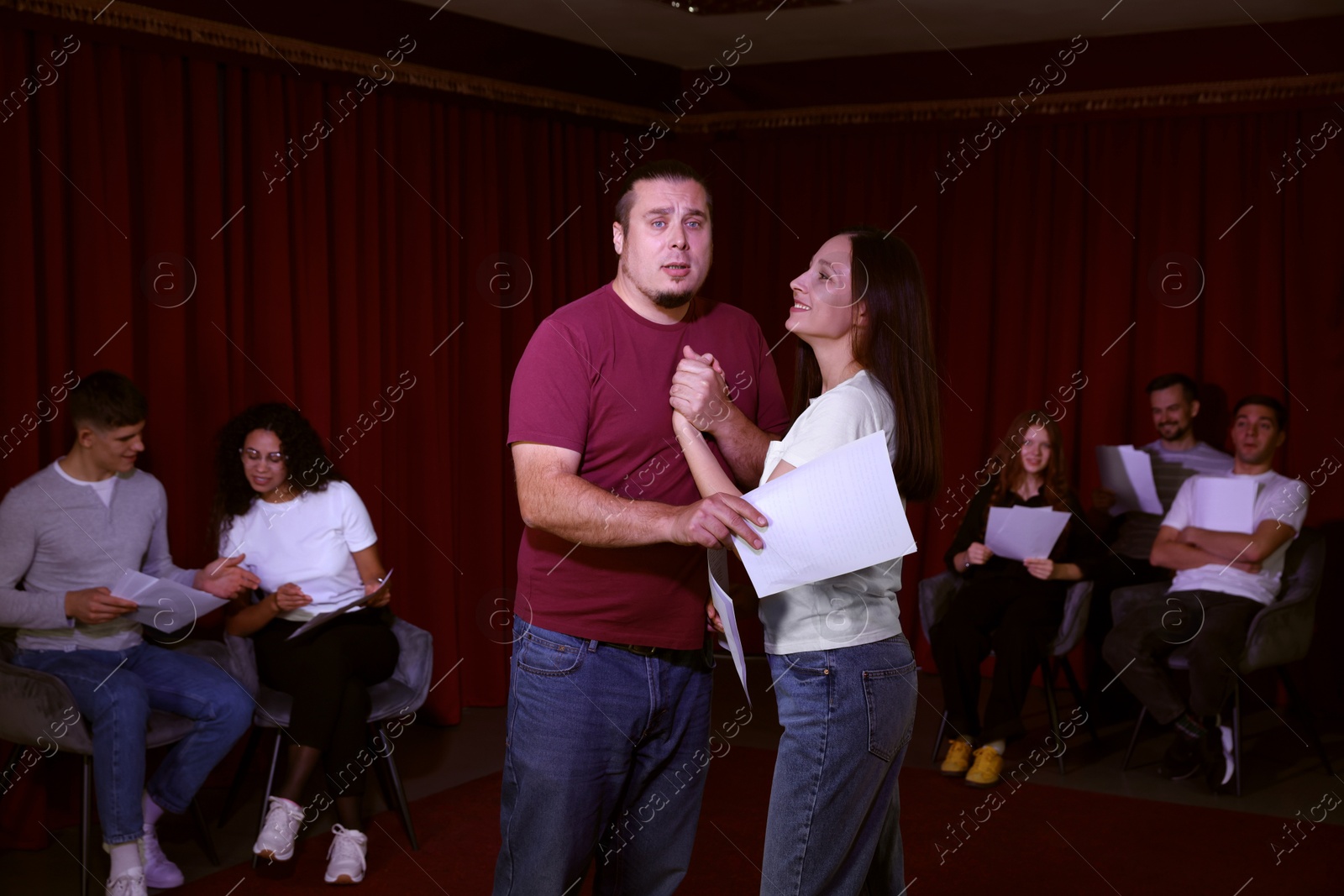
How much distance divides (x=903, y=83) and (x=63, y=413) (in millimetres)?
3724

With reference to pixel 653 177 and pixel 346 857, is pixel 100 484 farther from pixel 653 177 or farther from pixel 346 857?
pixel 653 177

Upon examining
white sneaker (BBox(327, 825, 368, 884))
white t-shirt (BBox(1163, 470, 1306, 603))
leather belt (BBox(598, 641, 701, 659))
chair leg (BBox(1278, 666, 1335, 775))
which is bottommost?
chair leg (BBox(1278, 666, 1335, 775))

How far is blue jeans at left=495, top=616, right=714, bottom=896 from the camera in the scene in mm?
1829

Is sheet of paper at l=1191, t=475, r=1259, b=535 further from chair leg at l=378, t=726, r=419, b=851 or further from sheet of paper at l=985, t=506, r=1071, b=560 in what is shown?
chair leg at l=378, t=726, r=419, b=851

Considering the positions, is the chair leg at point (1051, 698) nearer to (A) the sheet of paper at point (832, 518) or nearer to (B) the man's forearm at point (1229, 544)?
(B) the man's forearm at point (1229, 544)

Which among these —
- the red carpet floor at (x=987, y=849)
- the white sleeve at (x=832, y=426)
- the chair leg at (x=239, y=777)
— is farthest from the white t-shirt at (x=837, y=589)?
the chair leg at (x=239, y=777)

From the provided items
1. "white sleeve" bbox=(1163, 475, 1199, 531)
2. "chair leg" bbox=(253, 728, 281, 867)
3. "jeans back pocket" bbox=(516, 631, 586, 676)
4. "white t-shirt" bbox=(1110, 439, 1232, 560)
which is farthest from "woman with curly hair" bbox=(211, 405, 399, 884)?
"white t-shirt" bbox=(1110, 439, 1232, 560)

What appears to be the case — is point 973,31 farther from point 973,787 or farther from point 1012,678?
point 973,787

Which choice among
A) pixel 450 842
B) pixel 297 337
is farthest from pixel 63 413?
pixel 450 842

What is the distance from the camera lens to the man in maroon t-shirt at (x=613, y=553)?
70.4 inches

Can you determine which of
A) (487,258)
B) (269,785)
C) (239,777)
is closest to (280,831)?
(269,785)

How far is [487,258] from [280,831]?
2.49 metres

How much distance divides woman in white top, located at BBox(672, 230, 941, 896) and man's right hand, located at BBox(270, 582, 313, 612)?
1.95 metres

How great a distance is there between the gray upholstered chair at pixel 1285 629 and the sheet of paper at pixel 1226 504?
23cm
